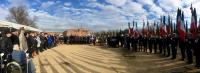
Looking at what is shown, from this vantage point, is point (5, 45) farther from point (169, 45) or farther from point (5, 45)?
point (169, 45)

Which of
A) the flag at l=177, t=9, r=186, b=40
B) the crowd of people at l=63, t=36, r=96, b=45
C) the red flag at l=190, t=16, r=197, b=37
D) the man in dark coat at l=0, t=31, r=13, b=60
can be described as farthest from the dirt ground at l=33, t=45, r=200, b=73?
the crowd of people at l=63, t=36, r=96, b=45

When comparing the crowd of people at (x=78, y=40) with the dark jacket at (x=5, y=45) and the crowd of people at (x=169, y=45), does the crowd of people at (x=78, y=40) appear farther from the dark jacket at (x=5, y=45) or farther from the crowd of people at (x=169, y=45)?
the dark jacket at (x=5, y=45)

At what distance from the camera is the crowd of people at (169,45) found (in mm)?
23109

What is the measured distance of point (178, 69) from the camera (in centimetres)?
2030

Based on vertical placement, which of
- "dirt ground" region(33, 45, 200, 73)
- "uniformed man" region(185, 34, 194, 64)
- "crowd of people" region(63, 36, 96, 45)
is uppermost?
"uniformed man" region(185, 34, 194, 64)

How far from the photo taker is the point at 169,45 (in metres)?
29.6

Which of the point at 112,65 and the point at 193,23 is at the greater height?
the point at 193,23

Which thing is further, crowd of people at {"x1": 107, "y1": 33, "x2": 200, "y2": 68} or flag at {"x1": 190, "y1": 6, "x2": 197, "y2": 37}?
flag at {"x1": 190, "y1": 6, "x2": 197, "y2": 37}

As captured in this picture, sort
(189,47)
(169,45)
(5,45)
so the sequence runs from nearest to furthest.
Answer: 1. (5,45)
2. (189,47)
3. (169,45)

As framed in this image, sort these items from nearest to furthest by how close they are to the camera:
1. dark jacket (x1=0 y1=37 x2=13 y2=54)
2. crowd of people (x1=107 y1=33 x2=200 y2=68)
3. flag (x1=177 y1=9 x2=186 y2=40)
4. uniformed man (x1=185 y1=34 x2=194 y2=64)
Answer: dark jacket (x1=0 y1=37 x2=13 y2=54)
crowd of people (x1=107 y1=33 x2=200 y2=68)
uniformed man (x1=185 y1=34 x2=194 y2=64)
flag (x1=177 y1=9 x2=186 y2=40)

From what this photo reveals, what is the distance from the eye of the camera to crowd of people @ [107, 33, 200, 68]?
23.1m

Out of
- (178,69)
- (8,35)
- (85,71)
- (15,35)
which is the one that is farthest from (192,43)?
(8,35)

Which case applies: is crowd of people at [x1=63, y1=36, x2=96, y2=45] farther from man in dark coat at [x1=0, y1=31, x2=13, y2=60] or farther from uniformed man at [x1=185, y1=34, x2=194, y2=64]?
man in dark coat at [x1=0, y1=31, x2=13, y2=60]

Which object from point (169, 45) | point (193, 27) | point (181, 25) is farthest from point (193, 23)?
point (169, 45)
